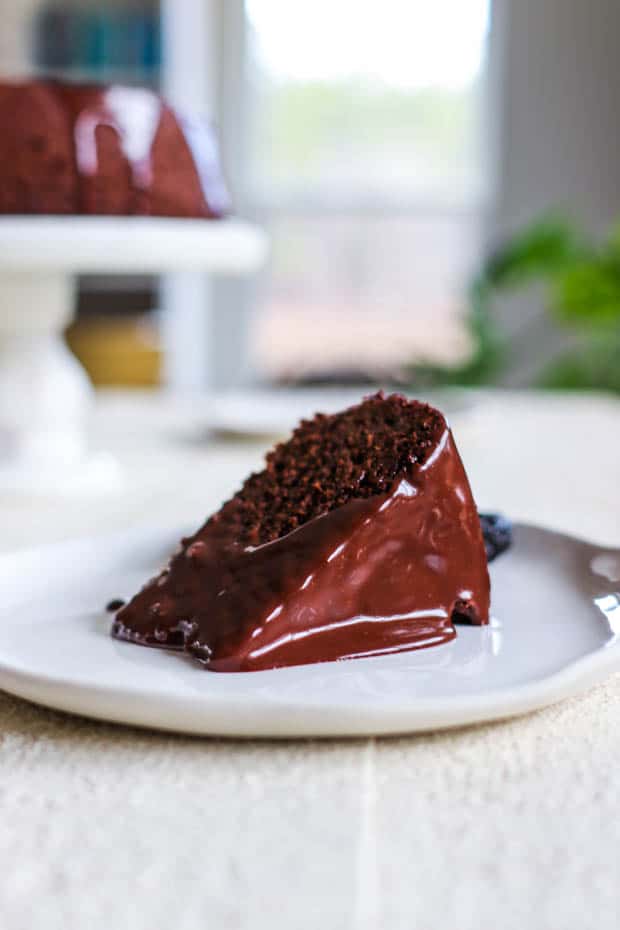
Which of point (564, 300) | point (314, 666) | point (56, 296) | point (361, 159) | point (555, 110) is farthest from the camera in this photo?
point (361, 159)

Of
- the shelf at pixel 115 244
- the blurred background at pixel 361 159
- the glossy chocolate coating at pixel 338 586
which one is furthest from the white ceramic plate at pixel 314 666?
the blurred background at pixel 361 159

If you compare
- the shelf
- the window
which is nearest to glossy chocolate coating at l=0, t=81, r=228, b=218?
the shelf

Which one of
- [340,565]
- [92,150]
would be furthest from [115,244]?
[340,565]

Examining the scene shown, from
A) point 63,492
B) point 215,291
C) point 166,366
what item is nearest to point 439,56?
point 215,291

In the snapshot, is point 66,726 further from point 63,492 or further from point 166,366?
point 166,366

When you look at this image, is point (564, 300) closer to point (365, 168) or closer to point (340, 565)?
point (365, 168)

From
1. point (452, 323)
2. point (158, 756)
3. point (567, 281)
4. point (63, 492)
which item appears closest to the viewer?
point (158, 756)

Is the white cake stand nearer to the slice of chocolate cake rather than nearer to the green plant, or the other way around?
the slice of chocolate cake
